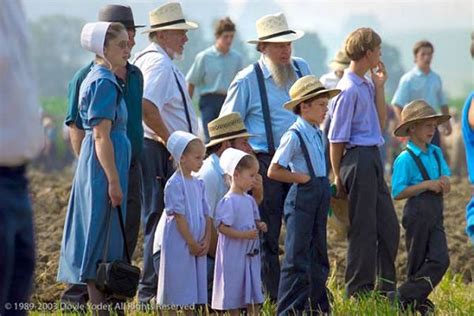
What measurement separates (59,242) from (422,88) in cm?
413

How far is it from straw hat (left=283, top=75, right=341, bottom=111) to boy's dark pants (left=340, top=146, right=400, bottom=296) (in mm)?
724

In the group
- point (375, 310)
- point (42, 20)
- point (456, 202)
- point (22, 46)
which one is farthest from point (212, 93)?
point (42, 20)

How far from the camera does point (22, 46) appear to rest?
5898mm

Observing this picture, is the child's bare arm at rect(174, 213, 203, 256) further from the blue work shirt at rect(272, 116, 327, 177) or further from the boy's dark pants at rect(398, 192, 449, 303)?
the boy's dark pants at rect(398, 192, 449, 303)

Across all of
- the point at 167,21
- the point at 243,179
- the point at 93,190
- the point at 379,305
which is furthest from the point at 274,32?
the point at 93,190

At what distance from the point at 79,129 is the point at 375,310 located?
205 cm

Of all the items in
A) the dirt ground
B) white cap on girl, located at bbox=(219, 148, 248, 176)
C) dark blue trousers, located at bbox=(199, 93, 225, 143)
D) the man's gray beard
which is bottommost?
the dirt ground

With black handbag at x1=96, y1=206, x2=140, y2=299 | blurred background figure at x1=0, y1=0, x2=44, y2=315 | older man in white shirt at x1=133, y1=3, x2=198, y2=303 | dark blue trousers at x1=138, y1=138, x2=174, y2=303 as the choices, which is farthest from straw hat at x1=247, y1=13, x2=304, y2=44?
blurred background figure at x1=0, y1=0, x2=44, y2=315

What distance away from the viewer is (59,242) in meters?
13.3

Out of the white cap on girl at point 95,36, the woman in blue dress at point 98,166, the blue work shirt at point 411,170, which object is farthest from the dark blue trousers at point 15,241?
the blue work shirt at point 411,170

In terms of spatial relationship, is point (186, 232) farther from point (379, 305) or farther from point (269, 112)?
point (269, 112)

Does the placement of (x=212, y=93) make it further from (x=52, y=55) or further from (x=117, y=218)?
(x=52, y=55)

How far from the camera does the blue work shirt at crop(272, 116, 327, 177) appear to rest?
9305 millimetres

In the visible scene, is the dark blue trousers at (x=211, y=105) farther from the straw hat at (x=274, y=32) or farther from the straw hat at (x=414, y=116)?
the straw hat at (x=414, y=116)
